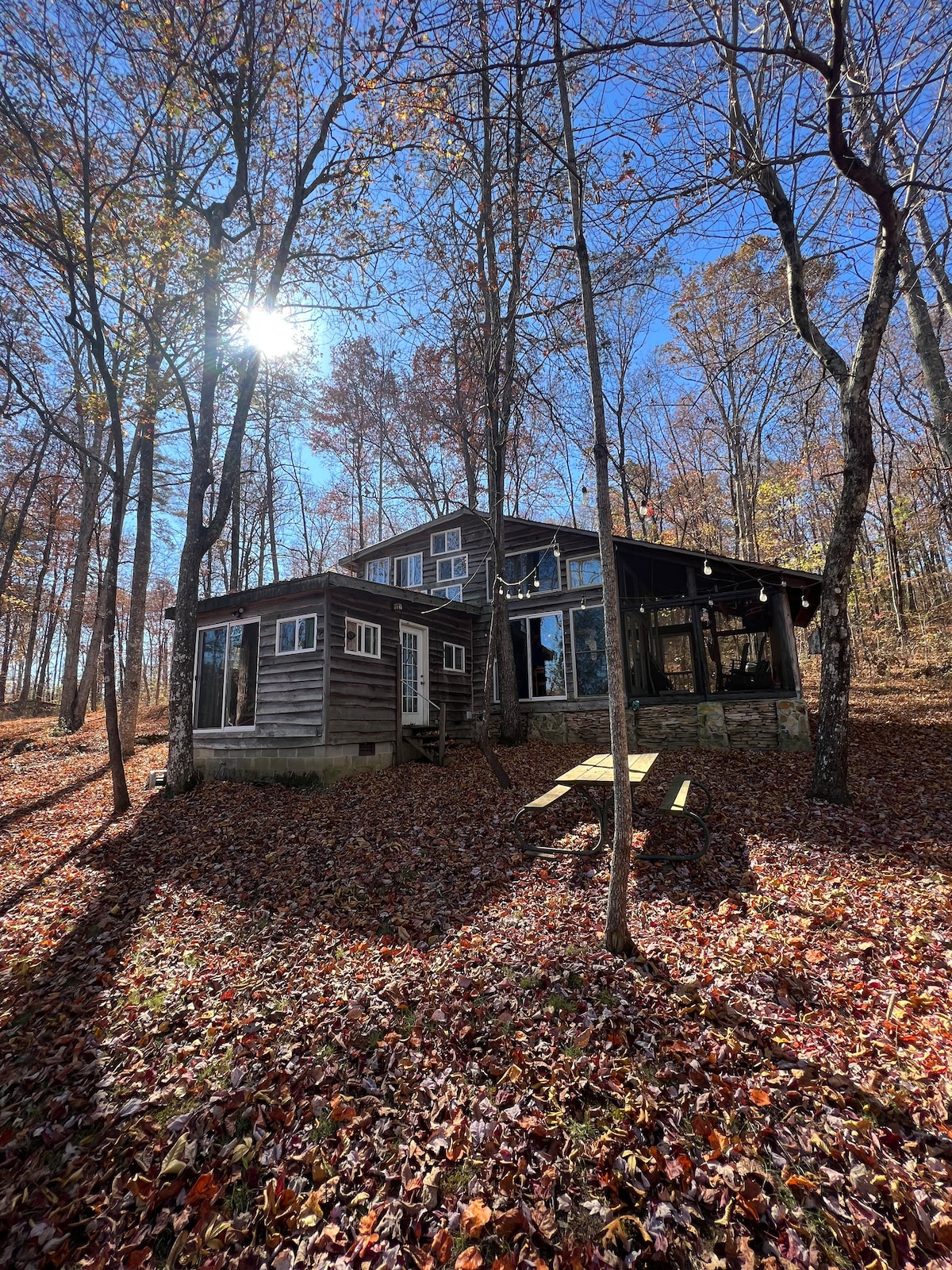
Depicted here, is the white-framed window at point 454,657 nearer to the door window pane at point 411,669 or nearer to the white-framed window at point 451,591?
the door window pane at point 411,669

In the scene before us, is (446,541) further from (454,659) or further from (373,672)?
(373,672)

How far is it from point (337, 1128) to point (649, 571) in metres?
13.7

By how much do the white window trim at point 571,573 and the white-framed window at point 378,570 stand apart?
661 centimetres

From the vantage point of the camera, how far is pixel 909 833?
586 cm

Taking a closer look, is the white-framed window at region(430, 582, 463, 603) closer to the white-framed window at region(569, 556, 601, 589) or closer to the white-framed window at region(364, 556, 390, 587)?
the white-framed window at region(364, 556, 390, 587)

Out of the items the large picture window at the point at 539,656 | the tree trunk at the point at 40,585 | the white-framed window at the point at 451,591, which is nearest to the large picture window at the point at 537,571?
the large picture window at the point at 539,656

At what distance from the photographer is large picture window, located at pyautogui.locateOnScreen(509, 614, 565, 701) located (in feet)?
47.9

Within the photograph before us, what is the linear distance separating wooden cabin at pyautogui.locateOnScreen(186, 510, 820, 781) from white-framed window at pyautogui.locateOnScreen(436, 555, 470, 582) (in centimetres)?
4

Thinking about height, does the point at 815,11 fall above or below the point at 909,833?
above

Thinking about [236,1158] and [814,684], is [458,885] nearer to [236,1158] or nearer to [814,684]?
[236,1158]

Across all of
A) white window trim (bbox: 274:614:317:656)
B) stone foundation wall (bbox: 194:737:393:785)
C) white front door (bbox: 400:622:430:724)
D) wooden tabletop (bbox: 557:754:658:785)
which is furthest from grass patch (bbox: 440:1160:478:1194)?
white front door (bbox: 400:622:430:724)

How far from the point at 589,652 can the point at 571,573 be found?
7.84 ft

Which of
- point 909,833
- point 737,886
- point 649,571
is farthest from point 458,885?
point 649,571

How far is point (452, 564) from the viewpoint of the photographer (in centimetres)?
1695
